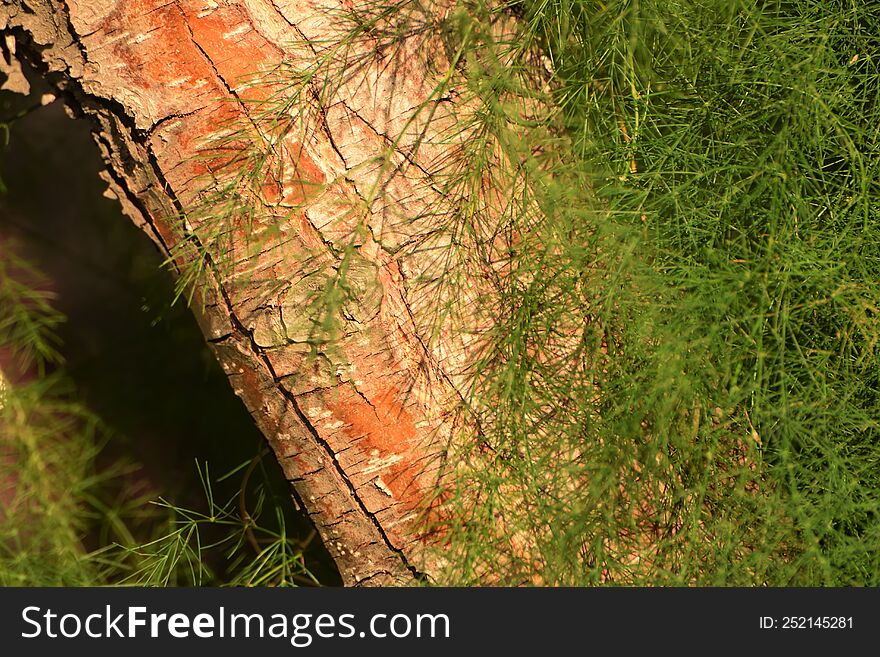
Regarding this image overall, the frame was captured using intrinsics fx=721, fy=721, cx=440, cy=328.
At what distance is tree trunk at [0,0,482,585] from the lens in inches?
31.0

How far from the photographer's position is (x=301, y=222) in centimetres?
80

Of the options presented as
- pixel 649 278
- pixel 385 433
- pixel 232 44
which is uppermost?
pixel 232 44

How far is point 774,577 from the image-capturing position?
83 cm

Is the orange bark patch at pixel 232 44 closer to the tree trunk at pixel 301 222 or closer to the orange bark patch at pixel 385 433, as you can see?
the tree trunk at pixel 301 222

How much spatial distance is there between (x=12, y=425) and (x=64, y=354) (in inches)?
7.9

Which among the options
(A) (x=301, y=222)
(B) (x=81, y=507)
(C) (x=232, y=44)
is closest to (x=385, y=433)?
(A) (x=301, y=222)

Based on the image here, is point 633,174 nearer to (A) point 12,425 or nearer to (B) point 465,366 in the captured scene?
(B) point 465,366

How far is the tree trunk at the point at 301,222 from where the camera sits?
786 millimetres

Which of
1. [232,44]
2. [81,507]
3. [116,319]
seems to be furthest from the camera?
[116,319]

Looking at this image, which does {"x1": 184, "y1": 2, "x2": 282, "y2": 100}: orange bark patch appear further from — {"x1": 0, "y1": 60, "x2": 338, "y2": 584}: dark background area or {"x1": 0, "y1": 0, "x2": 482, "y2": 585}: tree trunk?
{"x1": 0, "y1": 60, "x2": 338, "y2": 584}: dark background area

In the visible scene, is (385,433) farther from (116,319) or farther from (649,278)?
(116,319)

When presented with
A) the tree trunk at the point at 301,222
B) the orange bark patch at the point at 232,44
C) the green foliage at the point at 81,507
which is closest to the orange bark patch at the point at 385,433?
the tree trunk at the point at 301,222

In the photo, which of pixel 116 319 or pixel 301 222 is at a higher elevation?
pixel 116 319

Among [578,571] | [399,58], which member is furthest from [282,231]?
[578,571]
